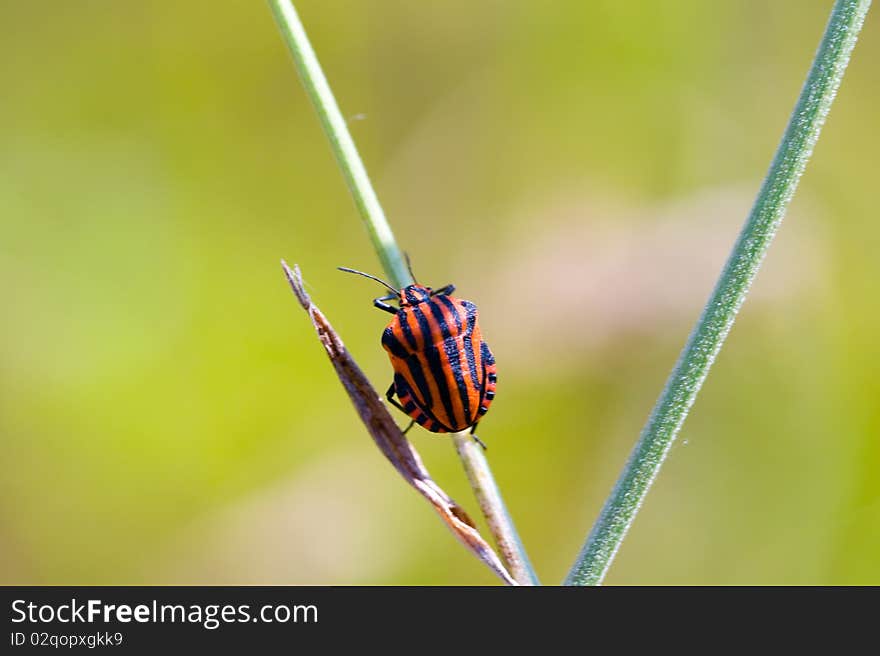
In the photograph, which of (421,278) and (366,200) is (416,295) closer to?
(366,200)

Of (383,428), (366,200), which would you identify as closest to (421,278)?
(383,428)

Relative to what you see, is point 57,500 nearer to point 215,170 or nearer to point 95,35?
point 215,170

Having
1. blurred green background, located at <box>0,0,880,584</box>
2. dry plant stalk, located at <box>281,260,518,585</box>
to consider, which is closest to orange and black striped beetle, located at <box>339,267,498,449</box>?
dry plant stalk, located at <box>281,260,518,585</box>

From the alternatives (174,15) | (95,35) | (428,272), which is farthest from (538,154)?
(95,35)

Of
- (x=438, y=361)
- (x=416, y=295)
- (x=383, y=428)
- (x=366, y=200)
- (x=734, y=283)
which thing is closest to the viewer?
(x=734, y=283)

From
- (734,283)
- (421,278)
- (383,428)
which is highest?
(734,283)

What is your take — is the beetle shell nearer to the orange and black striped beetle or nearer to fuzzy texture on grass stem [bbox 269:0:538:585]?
the orange and black striped beetle

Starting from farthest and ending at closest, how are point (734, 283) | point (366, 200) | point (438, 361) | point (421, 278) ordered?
point (421, 278) → point (438, 361) → point (366, 200) → point (734, 283)
